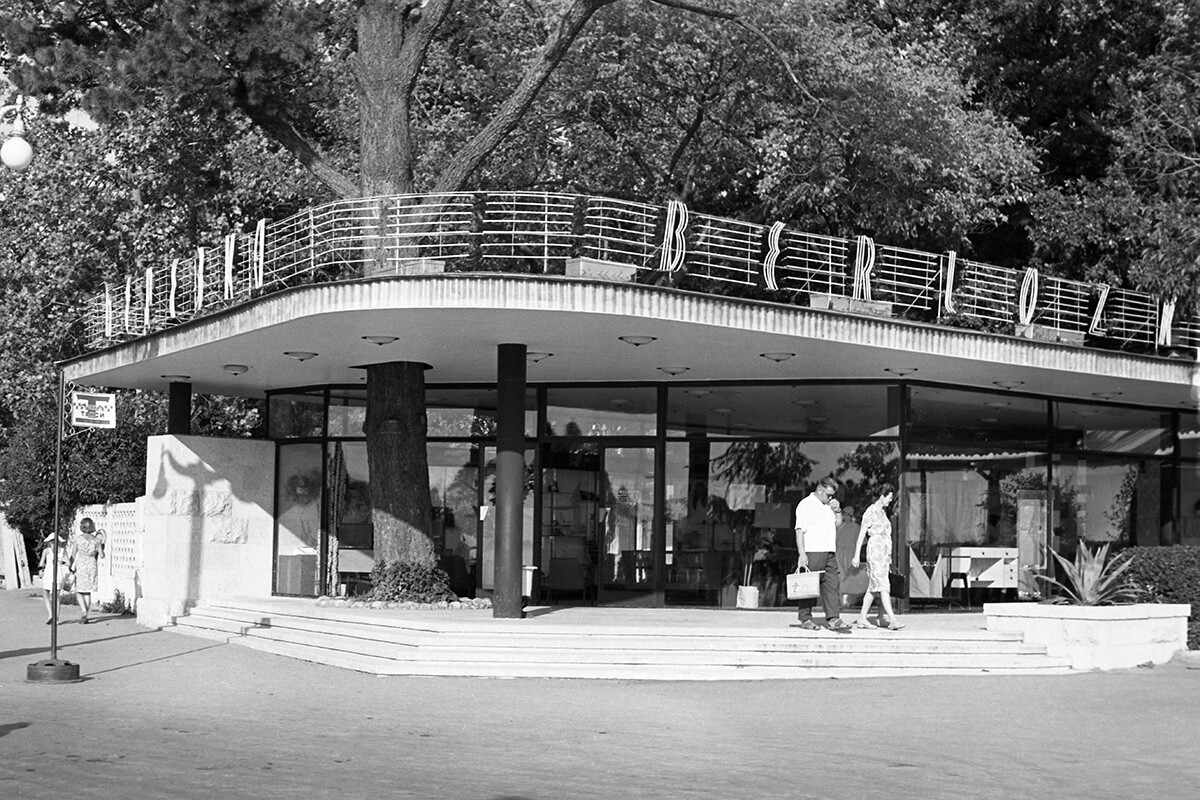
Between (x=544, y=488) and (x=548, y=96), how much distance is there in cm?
773

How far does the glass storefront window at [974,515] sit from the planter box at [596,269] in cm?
628

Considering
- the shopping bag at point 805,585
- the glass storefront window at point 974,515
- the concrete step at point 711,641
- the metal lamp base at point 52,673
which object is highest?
the glass storefront window at point 974,515

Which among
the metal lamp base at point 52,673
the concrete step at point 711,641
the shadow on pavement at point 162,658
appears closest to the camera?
the metal lamp base at point 52,673

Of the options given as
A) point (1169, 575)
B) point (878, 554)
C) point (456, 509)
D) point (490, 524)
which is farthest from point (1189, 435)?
point (456, 509)

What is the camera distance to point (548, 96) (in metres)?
25.2

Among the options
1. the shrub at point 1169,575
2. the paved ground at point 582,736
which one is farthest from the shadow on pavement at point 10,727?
the shrub at point 1169,575

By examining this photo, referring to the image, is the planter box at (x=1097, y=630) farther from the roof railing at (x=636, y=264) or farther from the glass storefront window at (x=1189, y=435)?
the glass storefront window at (x=1189, y=435)

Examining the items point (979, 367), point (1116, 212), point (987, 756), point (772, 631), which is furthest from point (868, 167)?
point (987, 756)

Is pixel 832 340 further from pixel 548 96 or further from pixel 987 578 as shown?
pixel 548 96

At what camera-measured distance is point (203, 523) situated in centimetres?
2227

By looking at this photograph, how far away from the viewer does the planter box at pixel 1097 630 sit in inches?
619

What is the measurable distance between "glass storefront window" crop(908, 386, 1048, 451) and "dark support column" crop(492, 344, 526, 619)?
19.8 feet

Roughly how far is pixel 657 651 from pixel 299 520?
31.3 feet

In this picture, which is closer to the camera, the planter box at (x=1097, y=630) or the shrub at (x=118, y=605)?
the planter box at (x=1097, y=630)
